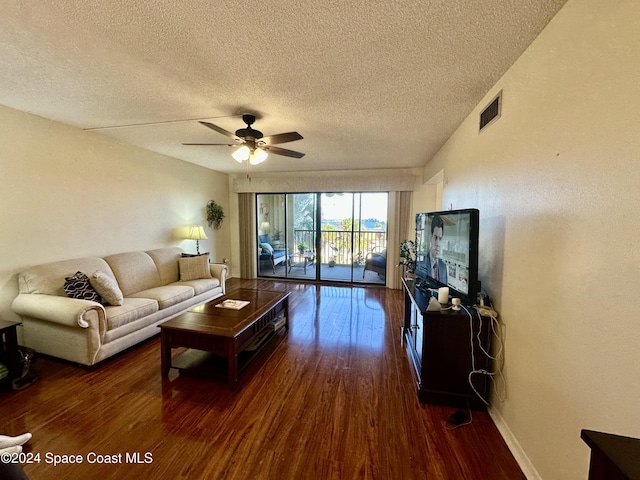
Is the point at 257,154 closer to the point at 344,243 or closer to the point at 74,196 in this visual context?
the point at 74,196

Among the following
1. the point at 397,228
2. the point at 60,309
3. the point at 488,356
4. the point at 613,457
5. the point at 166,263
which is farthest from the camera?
the point at 397,228

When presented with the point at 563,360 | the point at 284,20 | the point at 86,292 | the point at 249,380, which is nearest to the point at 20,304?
the point at 86,292

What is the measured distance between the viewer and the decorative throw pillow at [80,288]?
2.53m

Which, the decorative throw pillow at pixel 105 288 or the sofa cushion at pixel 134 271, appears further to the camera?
the sofa cushion at pixel 134 271

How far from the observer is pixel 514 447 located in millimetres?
1527

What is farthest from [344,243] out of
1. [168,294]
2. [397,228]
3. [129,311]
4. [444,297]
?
[129,311]

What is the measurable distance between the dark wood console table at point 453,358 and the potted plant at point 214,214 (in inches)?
178

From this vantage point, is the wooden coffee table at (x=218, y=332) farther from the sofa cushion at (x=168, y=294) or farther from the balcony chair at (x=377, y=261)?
the balcony chair at (x=377, y=261)

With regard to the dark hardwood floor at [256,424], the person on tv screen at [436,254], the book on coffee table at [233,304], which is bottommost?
the dark hardwood floor at [256,424]

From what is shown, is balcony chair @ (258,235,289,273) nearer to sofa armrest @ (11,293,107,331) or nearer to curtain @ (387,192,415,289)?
curtain @ (387,192,415,289)

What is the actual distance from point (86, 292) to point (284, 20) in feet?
9.76

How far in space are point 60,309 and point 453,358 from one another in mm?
3206

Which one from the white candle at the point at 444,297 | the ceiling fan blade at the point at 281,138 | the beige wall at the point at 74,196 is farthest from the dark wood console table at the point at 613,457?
the beige wall at the point at 74,196

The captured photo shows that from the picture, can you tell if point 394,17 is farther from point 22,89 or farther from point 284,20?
point 22,89
